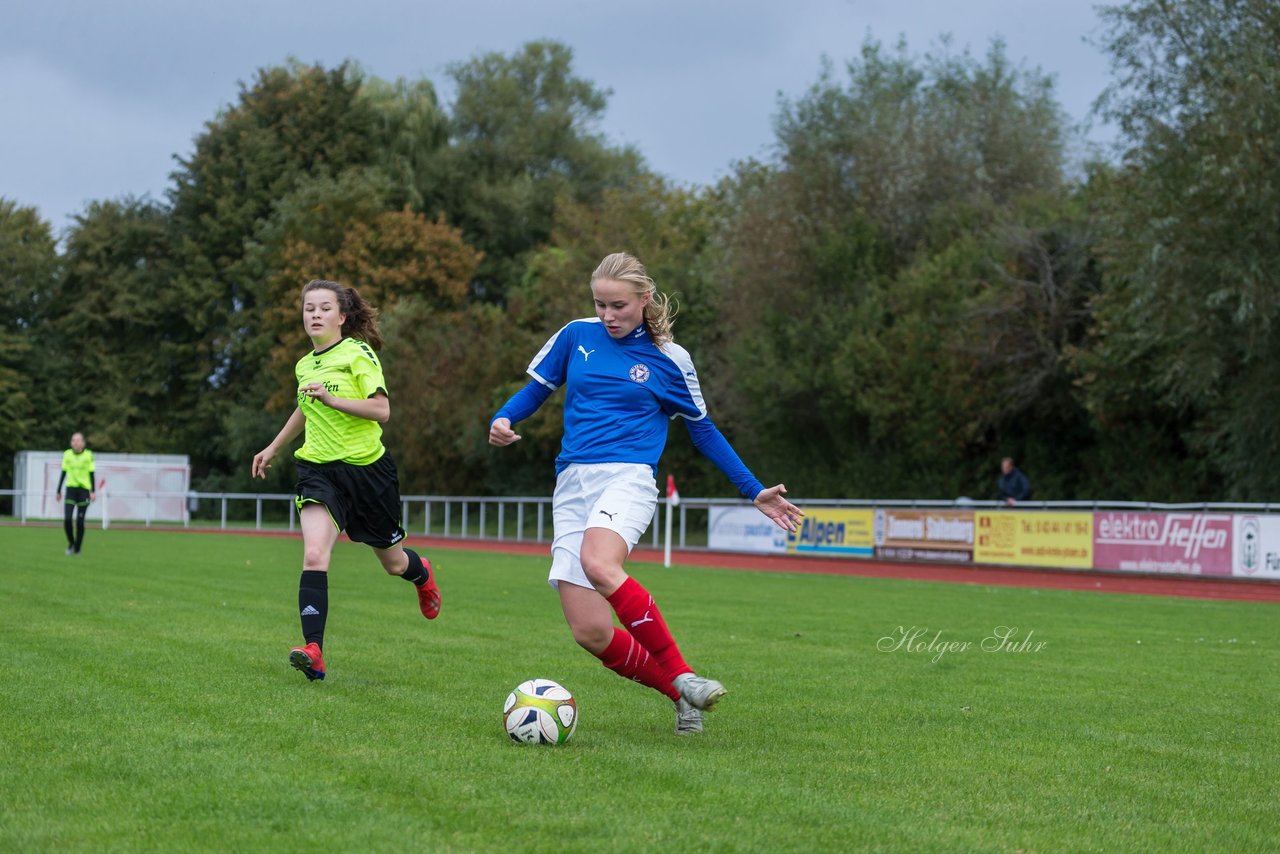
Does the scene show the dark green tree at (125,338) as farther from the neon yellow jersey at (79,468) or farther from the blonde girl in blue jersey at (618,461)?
the blonde girl in blue jersey at (618,461)

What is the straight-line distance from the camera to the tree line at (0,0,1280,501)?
85.6 feet

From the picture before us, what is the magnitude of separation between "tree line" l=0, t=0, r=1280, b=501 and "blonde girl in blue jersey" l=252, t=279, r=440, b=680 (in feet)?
65.6

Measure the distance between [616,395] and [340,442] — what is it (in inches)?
93.5

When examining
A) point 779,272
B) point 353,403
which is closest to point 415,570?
point 353,403

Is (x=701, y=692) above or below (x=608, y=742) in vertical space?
above

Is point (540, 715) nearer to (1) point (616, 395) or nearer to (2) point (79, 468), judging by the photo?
(1) point (616, 395)

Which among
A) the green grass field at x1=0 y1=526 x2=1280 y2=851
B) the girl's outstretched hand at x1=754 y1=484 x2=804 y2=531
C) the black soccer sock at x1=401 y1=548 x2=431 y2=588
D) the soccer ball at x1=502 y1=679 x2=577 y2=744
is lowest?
the green grass field at x1=0 y1=526 x2=1280 y2=851

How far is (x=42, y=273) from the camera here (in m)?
58.8

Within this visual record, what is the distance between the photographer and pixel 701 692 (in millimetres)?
5836

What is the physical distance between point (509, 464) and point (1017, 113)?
18.8m

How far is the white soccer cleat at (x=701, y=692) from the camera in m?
5.83

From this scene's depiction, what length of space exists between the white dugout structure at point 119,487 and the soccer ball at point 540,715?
124ft

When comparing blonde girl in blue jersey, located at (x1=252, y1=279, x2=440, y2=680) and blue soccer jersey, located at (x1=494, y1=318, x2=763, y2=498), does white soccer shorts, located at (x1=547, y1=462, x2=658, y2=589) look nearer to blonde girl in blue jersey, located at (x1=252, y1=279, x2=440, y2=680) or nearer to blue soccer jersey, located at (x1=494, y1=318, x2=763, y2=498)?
blue soccer jersey, located at (x1=494, y1=318, x2=763, y2=498)

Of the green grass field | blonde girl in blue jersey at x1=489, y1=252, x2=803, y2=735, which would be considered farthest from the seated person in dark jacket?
blonde girl in blue jersey at x1=489, y1=252, x2=803, y2=735
